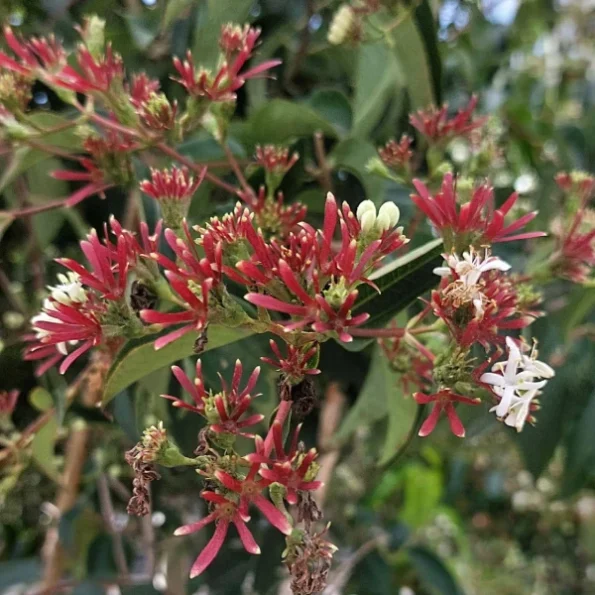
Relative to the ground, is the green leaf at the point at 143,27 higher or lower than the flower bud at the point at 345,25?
higher

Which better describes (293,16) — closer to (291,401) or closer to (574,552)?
A: (291,401)

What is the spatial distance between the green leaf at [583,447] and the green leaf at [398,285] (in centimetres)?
41

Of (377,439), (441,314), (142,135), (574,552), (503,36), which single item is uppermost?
(142,135)

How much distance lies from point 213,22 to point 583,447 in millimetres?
580

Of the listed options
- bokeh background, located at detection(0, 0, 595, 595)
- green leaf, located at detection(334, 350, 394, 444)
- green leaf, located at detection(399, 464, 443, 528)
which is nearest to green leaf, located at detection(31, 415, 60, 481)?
bokeh background, located at detection(0, 0, 595, 595)

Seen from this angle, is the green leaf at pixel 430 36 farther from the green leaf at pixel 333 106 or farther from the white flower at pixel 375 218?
the white flower at pixel 375 218

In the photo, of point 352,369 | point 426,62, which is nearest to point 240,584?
point 352,369

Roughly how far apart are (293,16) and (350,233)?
1.72ft

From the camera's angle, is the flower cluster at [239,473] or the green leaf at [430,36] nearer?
the flower cluster at [239,473]

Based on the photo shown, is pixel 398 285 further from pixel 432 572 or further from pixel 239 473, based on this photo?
pixel 432 572

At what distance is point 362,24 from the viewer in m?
0.60

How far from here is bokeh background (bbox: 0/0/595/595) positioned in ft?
1.82

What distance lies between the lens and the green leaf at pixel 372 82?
0.61 metres

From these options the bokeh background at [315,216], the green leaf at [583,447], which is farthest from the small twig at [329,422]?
the green leaf at [583,447]
